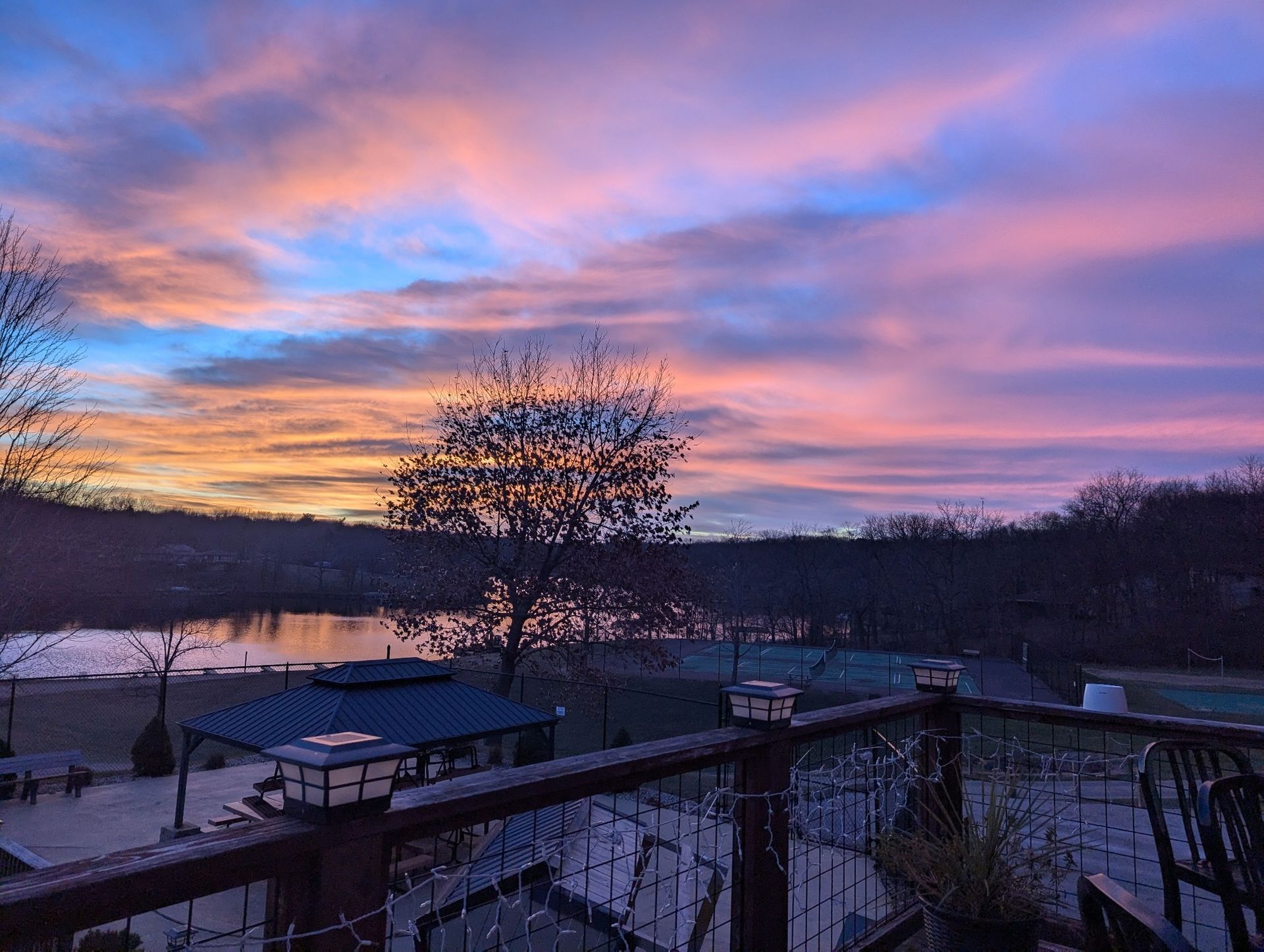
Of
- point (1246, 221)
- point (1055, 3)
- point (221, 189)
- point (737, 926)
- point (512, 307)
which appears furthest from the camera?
point (512, 307)

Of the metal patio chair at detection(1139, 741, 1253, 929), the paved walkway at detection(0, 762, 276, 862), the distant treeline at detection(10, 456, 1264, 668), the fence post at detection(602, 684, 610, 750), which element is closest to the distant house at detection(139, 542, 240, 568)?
the distant treeline at detection(10, 456, 1264, 668)

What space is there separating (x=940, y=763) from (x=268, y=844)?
2957mm

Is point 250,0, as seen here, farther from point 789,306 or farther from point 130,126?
point 789,306

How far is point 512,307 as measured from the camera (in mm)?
13008

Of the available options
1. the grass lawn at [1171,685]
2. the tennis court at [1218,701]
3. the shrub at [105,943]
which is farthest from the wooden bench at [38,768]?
the tennis court at [1218,701]

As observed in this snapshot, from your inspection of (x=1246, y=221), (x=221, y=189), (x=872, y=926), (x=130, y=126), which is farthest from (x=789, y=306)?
(x=872, y=926)

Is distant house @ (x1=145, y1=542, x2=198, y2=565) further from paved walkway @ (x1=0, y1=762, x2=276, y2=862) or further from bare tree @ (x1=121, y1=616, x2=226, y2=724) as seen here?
paved walkway @ (x1=0, y1=762, x2=276, y2=862)

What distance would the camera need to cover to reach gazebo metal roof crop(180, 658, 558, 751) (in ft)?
21.2

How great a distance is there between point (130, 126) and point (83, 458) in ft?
19.6

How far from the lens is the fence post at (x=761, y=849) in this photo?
7.52 ft

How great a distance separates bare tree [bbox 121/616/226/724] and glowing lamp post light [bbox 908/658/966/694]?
12514 mm

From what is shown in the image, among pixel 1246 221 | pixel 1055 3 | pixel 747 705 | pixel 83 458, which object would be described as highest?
pixel 1055 3

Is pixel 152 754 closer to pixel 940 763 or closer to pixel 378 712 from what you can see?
pixel 378 712

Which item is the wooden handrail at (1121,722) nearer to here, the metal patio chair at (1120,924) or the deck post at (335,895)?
the metal patio chair at (1120,924)
